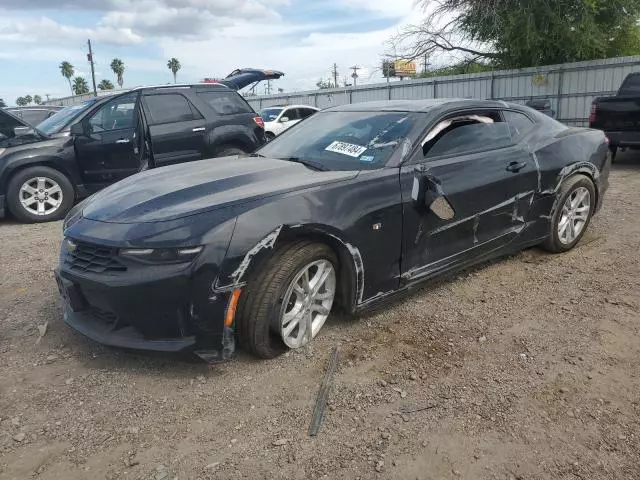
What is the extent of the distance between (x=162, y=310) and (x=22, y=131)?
18.2ft

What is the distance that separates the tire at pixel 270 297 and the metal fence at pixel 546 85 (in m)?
13.1

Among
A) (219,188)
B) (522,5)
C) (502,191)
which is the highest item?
(522,5)

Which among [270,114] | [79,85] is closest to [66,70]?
[79,85]

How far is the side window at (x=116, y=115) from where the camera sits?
7367 mm

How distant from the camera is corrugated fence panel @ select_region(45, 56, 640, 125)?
15.1m

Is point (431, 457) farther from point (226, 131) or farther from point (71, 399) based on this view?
point (226, 131)

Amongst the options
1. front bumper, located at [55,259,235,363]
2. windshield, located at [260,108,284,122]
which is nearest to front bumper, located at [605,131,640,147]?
front bumper, located at [55,259,235,363]

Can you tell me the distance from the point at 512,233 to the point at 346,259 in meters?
1.75

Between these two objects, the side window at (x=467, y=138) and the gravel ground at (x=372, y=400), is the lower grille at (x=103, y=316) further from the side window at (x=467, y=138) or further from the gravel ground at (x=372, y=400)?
the side window at (x=467, y=138)

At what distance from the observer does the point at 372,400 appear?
2688 mm

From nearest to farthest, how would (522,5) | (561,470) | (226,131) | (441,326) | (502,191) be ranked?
(561,470) → (441,326) → (502,191) → (226,131) → (522,5)

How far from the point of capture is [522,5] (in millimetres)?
16984

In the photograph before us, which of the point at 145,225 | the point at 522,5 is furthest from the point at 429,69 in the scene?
the point at 145,225

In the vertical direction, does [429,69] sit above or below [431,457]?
above
